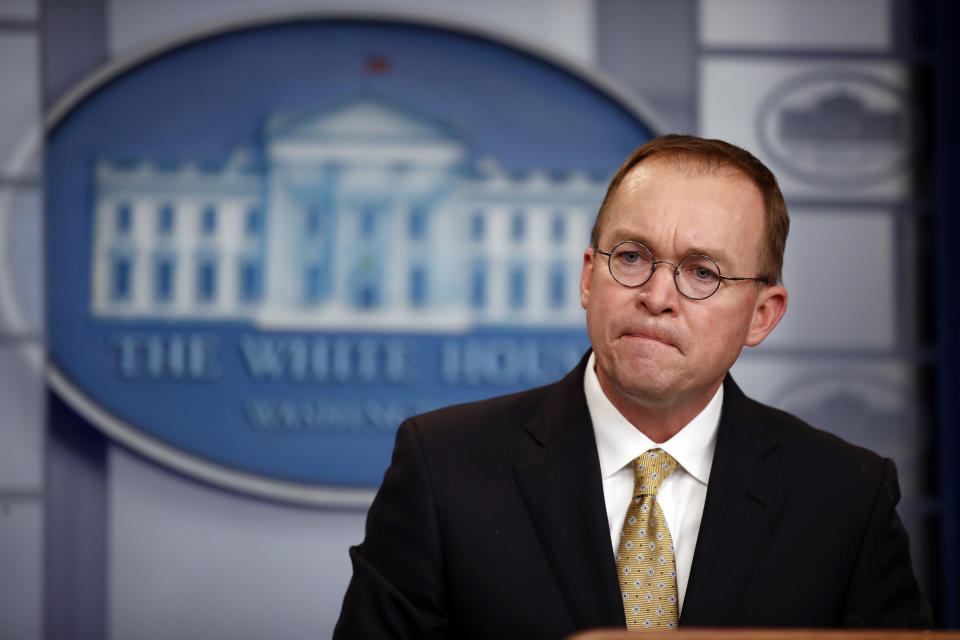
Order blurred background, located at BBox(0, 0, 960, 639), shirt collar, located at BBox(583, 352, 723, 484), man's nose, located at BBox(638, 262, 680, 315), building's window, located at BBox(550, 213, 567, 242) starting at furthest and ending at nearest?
building's window, located at BBox(550, 213, 567, 242) → blurred background, located at BBox(0, 0, 960, 639) → shirt collar, located at BBox(583, 352, 723, 484) → man's nose, located at BBox(638, 262, 680, 315)

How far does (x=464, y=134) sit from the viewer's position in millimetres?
2740

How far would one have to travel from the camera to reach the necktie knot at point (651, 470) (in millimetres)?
1352

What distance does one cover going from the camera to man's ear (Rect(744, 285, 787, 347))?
55.1 inches

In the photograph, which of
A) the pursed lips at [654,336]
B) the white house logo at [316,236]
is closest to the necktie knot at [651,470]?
the pursed lips at [654,336]

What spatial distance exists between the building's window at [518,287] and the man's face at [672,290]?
139 cm

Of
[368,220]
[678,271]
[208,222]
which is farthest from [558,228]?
[678,271]

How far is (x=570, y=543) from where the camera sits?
1.32 m

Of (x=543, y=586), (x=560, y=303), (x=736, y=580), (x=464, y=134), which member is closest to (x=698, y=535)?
(x=736, y=580)

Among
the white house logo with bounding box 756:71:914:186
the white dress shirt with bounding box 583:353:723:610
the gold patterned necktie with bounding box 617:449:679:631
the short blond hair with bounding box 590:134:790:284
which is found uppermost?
the white house logo with bounding box 756:71:914:186

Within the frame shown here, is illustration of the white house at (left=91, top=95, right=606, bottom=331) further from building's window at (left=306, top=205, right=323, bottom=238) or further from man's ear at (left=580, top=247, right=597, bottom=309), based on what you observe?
man's ear at (left=580, top=247, right=597, bottom=309)

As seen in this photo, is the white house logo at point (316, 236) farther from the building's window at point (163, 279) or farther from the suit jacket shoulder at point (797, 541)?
the suit jacket shoulder at point (797, 541)

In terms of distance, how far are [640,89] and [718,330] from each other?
63.9 inches

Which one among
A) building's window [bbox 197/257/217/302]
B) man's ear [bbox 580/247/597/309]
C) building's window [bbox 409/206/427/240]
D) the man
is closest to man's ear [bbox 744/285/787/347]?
the man

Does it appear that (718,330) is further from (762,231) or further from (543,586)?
(543,586)
